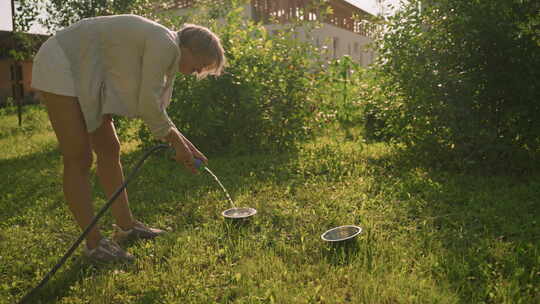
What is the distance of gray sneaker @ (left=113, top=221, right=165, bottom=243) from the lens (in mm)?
3240

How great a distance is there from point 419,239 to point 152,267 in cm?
186

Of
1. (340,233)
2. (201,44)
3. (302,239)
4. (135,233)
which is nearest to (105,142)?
(135,233)

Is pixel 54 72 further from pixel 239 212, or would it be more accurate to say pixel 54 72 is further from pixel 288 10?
pixel 288 10

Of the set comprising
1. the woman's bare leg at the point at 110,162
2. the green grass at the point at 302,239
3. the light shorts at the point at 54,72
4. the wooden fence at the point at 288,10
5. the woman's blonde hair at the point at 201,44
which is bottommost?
the green grass at the point at 302,239

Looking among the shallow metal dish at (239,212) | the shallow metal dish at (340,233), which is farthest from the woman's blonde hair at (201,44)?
the shallow metal dish at (340,233)

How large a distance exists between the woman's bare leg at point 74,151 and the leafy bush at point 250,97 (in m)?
3.07

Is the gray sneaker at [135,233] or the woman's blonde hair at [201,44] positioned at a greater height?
the woman's blonde hair at [201,44]

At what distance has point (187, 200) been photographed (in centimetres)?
421

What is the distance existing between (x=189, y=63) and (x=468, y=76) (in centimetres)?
320

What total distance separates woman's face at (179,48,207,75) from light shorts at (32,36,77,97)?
0.67 metres

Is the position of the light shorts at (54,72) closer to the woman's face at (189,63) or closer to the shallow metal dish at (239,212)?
the woman's face at (189,63)

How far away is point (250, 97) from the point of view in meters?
5.84

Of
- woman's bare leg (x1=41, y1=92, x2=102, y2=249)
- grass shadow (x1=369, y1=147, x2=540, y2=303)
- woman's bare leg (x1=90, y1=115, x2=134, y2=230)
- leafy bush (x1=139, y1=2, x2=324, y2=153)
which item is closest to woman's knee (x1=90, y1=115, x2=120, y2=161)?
woman's bare leg (x1=90, y1=115, x2=134, y2=230)

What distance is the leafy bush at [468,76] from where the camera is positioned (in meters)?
4.32
